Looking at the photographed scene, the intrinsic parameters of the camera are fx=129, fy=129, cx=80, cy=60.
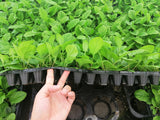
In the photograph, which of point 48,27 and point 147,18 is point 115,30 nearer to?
point 147,18

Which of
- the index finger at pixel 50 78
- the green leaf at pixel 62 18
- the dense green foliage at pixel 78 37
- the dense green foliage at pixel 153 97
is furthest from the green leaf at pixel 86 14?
the dense green foliage at pixel 153 97

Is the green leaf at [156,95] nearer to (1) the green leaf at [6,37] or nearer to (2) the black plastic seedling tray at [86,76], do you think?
(2) the black plastic seedling tray at [86,76]

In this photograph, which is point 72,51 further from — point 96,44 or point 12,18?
point 12,18

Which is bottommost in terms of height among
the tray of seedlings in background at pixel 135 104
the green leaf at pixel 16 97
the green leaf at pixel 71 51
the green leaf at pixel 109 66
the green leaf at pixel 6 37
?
the tray of seedlings in background at pixel 135 104

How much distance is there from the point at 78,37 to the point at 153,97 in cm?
68

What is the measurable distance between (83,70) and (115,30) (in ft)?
1.45

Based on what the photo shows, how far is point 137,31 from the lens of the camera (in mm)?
887

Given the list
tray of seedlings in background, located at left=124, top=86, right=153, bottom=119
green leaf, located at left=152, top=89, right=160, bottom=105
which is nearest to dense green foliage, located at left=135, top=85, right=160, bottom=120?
green leaf, located at left=152, top=89, right=160, bottom=105

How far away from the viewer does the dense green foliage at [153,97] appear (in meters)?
0.87

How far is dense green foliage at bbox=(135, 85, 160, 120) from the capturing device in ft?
2.85

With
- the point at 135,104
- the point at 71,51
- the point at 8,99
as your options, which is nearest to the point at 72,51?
the point at 71,51

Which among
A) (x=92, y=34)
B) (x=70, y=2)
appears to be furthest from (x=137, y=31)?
(x=70, y=2)

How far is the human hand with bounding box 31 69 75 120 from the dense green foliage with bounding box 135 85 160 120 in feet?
1.73

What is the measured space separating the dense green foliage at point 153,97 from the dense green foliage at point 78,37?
0.27 m
